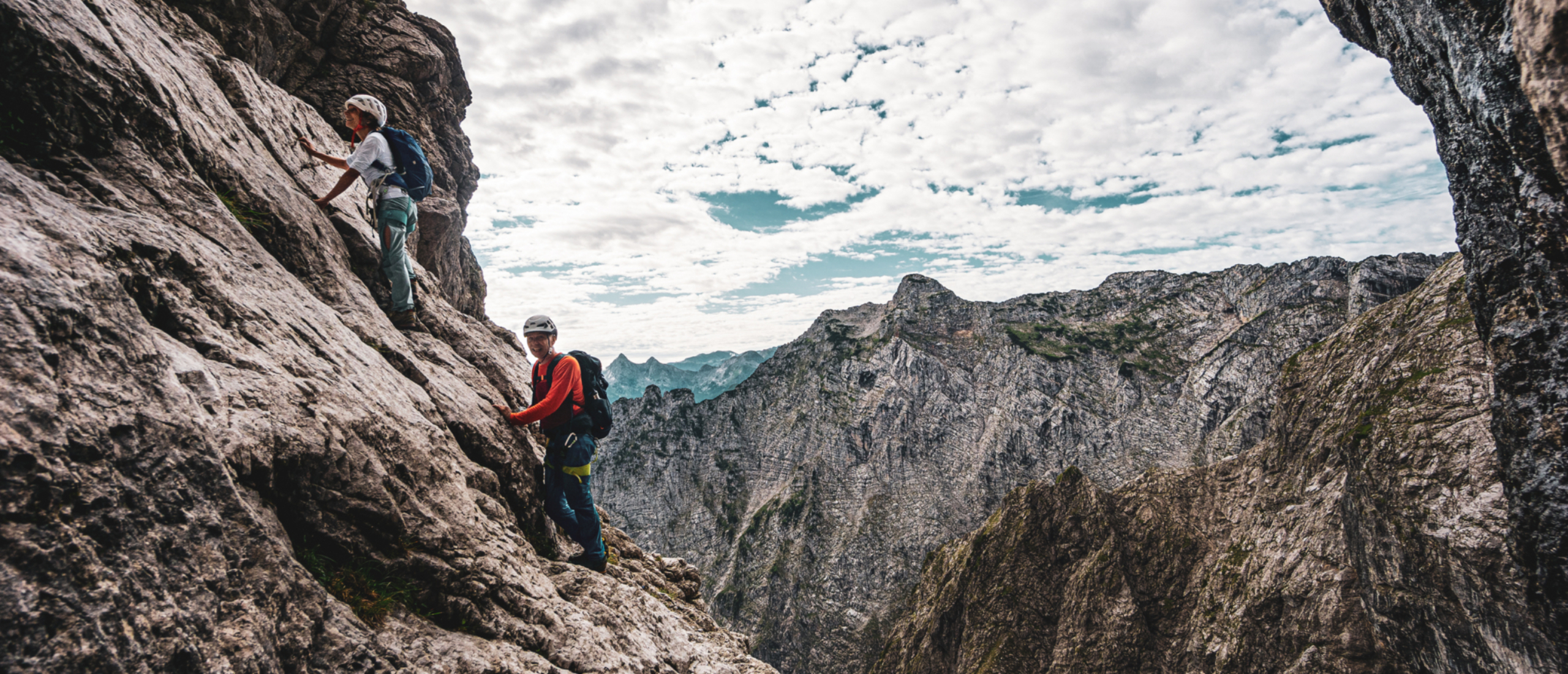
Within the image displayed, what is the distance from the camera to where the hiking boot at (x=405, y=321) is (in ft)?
39.4

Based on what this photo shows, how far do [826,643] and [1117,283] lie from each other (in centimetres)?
13761

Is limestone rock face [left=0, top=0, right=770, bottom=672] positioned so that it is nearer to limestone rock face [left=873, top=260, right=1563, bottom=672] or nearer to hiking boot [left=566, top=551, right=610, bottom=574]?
hiking boot [left=566, top=551, right=610, bottom=574]

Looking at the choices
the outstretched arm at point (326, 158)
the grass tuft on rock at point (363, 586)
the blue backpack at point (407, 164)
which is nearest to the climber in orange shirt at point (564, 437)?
the blue backpack at point (407, 164)

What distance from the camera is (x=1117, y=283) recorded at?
17788 cm

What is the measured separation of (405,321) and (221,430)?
24.9 ft

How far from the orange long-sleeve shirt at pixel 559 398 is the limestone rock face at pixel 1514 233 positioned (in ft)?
42.5

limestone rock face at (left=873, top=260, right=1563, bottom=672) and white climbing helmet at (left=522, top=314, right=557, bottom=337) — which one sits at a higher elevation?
white climbing helmet at (left=522, top=314, right=557, bottom=337)

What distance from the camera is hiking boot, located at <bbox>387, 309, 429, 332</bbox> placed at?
1201 cm

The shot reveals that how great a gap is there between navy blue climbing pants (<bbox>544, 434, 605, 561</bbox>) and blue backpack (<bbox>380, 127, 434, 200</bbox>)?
587cm

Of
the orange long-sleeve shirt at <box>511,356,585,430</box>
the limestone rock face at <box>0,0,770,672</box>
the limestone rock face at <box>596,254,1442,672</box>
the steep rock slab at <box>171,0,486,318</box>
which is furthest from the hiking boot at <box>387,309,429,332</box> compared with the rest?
the limestone rock face at <box>596,254,1442,672</box>

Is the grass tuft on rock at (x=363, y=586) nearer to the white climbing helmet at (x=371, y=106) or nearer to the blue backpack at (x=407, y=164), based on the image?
the blue backpack at (x=407, y=164)

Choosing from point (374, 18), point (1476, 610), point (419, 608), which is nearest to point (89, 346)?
point (419, 608)

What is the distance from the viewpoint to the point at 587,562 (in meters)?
11.1

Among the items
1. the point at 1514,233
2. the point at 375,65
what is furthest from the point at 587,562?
the point at 375,65
